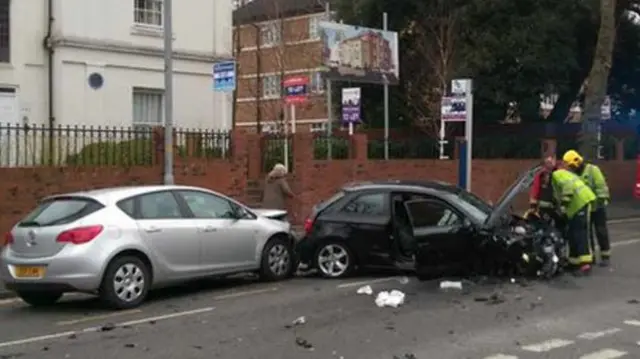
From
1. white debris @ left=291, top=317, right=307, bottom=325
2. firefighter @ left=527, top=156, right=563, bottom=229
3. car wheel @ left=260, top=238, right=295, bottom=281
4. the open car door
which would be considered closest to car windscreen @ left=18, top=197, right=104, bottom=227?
car wheel @ left=260, top=238, right=295, bottom=281

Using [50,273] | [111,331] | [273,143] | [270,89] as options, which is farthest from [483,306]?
[270,89]

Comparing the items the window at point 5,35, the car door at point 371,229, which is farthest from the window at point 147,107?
the car door at point 371,229

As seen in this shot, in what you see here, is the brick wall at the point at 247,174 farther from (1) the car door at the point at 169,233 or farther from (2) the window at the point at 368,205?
(2) the window at the point at 368,205

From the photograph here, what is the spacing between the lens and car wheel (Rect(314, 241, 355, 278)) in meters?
12.8

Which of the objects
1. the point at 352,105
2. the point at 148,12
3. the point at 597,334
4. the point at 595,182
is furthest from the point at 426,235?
the point at 148,12

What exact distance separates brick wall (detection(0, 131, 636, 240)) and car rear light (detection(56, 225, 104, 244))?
591 cm

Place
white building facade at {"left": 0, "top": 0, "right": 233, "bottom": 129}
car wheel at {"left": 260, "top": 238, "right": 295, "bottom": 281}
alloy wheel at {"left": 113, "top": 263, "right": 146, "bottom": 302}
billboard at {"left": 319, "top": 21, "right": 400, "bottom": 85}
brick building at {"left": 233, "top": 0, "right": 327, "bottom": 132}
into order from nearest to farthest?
alloy wheel at {"left": 113, "top": 263, "right": 146, "bottom": 302} → car wheel at {"left": 260, "top": 238, "right": 295, "bottom": 281} → white building facade at {"left": 0, "top": 0, "right": 233, "bottom": 129} → billboard at {"left": 319, "top": 21, "right": 400, "bottom": 85} → brick building at {"left": 233, "top": 0, "right": 327, "bottom": 132}

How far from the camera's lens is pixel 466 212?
12.1 metres

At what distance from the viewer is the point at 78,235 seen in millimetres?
10375

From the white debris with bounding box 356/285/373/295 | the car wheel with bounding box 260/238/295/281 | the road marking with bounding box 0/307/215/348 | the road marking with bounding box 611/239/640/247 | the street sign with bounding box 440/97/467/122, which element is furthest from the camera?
the street sign with bounding box 440/97/467/122

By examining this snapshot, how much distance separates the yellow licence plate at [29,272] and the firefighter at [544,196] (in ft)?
22.7

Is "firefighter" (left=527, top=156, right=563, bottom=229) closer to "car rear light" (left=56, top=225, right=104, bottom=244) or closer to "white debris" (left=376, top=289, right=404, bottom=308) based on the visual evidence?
"white debris" (left=376, top=289, right=404, bottom=308)

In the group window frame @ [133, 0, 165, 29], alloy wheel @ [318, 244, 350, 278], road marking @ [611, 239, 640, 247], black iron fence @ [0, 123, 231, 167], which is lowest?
road marking @ [611, 239, 640, 247]

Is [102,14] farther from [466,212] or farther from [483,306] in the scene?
[483,306]
